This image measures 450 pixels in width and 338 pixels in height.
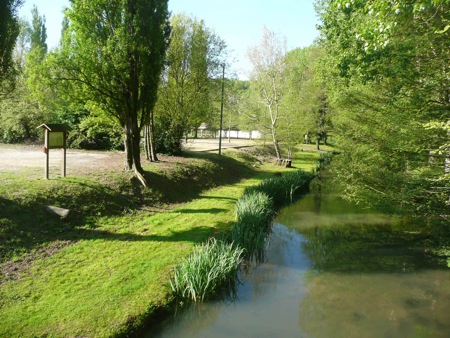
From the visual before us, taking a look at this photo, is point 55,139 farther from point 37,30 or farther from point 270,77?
point 37,30

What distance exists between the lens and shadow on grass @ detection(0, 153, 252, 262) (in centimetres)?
805

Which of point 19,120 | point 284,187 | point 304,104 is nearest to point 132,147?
point 284,187

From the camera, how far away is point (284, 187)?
55.1ft

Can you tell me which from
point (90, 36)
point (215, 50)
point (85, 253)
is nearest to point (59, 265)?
point (85, 253)

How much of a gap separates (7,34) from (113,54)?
142 inches

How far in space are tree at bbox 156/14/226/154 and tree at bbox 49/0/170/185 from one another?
23.4 ft

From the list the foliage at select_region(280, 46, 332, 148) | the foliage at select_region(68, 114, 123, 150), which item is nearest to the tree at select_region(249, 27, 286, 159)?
the foliage at select_region(280, 46, 332, 148)

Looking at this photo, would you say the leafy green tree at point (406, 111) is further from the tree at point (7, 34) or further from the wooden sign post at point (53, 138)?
the wooden sign post at point (53, 138)

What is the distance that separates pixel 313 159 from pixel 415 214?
25323 mm

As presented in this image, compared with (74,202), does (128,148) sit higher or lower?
higher

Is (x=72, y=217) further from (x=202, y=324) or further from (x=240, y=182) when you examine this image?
(x=240, y=182)

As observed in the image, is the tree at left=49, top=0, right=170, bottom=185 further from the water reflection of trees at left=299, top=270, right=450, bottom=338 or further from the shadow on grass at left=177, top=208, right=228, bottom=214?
the water reflection of trees at left=299, top=270, right=450, bottom=338

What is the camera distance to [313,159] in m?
33.9

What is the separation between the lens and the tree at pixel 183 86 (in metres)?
20.4
